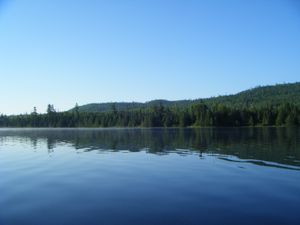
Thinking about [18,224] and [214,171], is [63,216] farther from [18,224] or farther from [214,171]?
[214,171]

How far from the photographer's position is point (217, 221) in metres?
20.8

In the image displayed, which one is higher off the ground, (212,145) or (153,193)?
(212,145)

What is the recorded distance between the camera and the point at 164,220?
21062 millimetres

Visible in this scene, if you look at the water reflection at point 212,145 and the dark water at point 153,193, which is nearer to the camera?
the dark water at point 153,193

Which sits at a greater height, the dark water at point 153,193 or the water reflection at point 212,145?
the water reflection at point 212,145

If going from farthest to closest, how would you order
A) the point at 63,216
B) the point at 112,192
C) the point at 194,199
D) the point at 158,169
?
the point at 158,169 < the point at 112,192 < the point at 194,199 < the point at 63,216

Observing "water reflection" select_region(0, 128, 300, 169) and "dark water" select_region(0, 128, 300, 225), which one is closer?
"dark water" select_region(0, 128, 300, 225)

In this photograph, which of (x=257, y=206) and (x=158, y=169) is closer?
(x=257, y=206)

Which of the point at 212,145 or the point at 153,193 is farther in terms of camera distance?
the point at 212,145

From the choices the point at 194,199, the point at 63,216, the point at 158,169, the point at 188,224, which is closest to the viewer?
the point at 188,224

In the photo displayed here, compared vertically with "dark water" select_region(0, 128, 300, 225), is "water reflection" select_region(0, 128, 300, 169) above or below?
above

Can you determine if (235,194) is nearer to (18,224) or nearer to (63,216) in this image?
(63,216)

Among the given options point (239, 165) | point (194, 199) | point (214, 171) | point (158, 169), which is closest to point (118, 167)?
point (158, 169)

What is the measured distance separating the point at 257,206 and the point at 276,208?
119 centimetres
